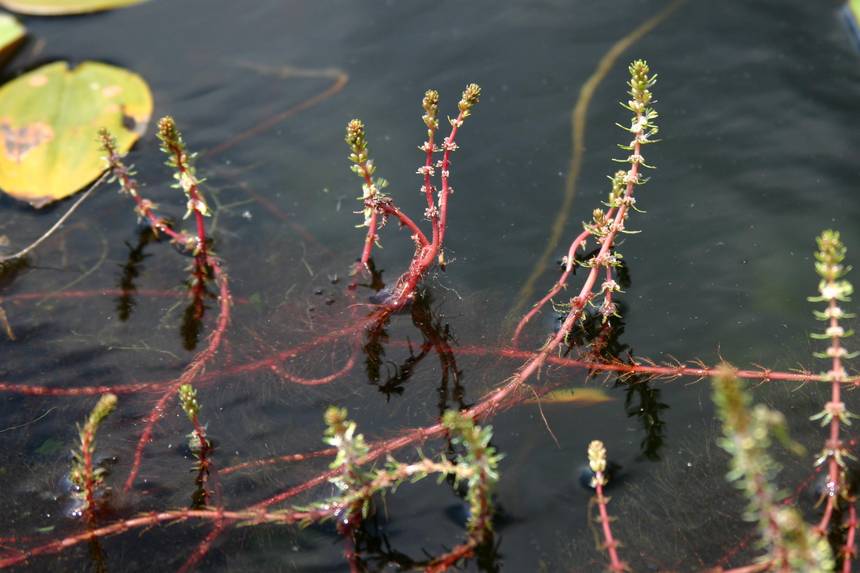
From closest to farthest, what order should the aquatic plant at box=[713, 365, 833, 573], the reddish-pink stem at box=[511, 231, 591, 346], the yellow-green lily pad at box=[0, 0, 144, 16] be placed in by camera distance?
1. the aquatic plant at box=[713, 365, 833, 573]
2. the reddish-pink stem at box=[511, 231, 591, 346]
3. the yellow-green lily pad at box=[0, 0, 144, 16]

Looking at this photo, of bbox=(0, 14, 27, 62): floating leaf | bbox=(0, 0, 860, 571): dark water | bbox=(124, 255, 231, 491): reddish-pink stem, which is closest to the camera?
bbox=(0, 0, 860, 571): dark water

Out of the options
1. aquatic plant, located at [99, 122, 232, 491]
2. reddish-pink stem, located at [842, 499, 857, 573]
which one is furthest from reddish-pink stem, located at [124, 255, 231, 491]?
reddish-pink stem, located at [842, 499, 857, 573]

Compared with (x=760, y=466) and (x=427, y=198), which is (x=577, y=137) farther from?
(x=760, y=466)

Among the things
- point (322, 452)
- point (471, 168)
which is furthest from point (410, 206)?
point (322, 452)

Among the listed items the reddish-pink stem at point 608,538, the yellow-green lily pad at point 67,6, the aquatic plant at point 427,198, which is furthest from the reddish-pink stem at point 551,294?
the yellow-green lily pad at point 67,6

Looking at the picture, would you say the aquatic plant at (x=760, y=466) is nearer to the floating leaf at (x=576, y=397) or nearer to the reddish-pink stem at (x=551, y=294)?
the floating leaf at (x=576, y=397)

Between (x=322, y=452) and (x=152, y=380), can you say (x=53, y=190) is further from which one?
(x=322, y=452)

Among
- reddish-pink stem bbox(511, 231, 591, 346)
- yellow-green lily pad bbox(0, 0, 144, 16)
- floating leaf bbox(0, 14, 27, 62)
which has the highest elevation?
yellow-green lily pad bbox(0, 0, 144, 16)

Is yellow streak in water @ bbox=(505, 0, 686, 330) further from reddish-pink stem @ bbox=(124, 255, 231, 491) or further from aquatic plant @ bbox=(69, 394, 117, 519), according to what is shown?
aquatic plant @ bbox=(69, 394, 117, 519)
